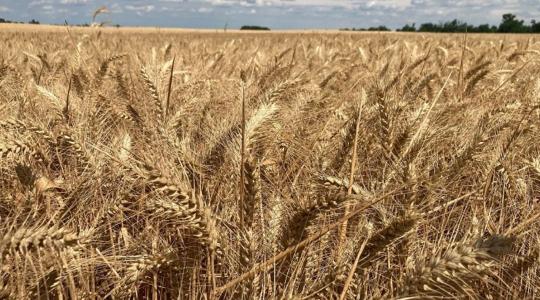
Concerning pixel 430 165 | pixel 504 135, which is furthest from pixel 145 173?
pixel 504 135

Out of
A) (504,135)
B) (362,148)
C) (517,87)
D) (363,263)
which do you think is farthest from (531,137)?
(517,87)

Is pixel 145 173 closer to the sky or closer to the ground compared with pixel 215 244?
closer to the sky

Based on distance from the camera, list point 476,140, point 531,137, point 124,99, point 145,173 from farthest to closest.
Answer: point 124,99 → point 531,137 → point 476,140 → point 145,173

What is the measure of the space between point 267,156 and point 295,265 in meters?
0.44

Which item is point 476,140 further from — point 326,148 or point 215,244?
point 215,244

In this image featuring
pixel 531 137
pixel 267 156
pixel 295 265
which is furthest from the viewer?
pixel 531 137

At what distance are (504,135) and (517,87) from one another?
142 centimetres

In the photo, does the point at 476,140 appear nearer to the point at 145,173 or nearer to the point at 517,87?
the point at 145,173

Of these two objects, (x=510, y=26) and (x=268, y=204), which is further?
(x=510, y=26)

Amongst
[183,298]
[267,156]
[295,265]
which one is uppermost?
[267,156]

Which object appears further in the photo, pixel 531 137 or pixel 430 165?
pixel 531 137

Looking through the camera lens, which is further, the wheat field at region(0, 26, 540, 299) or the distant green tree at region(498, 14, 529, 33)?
the distant green tree at region(498, 14, 529, 33)

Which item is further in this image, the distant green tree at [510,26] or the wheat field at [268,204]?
the distant green tree at [510,26]

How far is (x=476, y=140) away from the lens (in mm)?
1216
